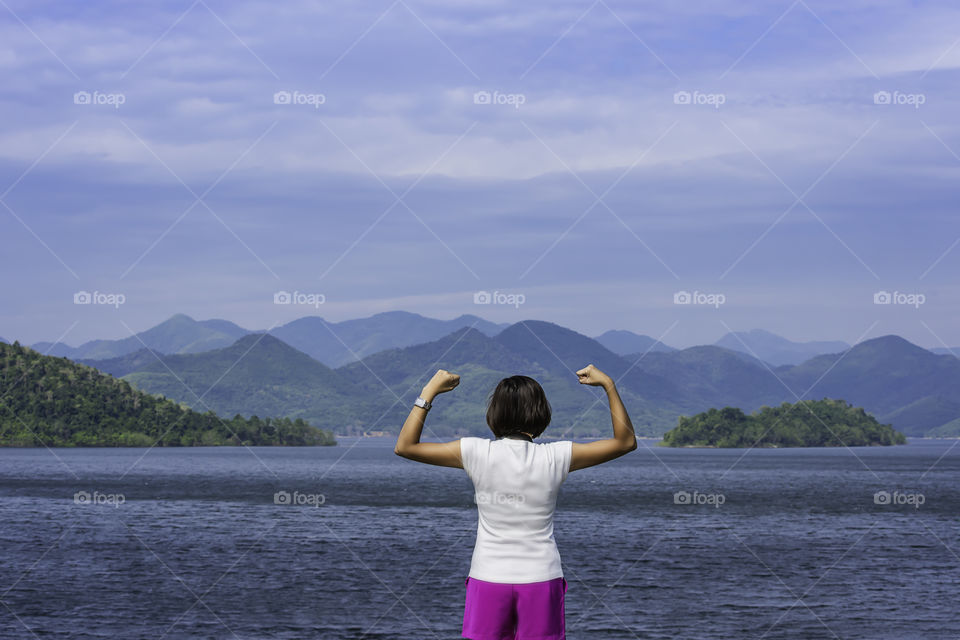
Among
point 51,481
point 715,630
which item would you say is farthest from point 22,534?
point 51,481

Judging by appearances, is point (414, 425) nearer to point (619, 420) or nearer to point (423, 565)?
point (619, 420)

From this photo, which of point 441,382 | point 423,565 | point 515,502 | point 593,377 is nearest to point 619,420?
point 593,377

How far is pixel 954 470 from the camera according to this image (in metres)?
186

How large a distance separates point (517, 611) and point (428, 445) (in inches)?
44.4

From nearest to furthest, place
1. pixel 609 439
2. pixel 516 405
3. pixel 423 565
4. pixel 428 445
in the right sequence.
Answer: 1. pixel 428 445
2. pixel 516 405
3. pixel 609 439
4. pixel 423 565

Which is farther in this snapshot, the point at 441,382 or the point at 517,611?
the point at 441,382

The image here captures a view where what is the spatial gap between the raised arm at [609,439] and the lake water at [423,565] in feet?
80.1

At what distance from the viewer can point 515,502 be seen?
20.5ft

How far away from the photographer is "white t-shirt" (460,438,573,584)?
20.3 feet

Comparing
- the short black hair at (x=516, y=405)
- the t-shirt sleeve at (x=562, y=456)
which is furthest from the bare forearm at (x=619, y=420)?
the short black hair at (x=516, y=405)

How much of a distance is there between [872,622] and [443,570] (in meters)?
17.8

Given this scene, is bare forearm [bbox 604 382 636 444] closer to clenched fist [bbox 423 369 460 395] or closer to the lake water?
clenched fist [bbox 423 369 460 395]

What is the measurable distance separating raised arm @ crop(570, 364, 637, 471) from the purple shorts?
2.42 ft

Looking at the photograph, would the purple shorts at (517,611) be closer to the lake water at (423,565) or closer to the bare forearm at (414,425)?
the bare forearm at (414,425)
